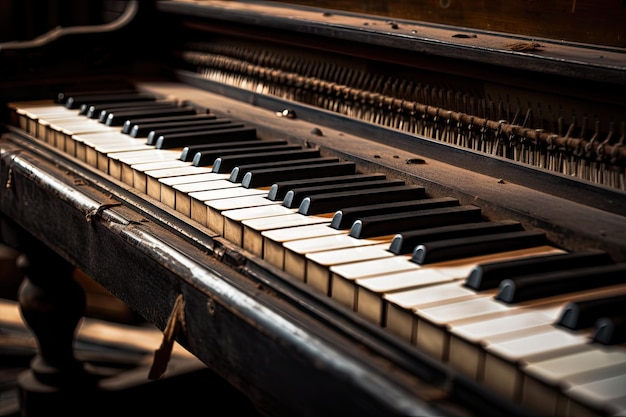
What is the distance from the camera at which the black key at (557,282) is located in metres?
1.31

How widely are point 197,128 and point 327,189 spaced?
0.76 metres

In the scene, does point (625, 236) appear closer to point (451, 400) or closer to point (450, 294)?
point (450, 294)

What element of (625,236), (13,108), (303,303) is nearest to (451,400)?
(303,303)

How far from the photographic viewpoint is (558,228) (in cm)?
159

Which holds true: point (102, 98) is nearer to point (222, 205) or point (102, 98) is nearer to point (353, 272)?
point (222, 205)

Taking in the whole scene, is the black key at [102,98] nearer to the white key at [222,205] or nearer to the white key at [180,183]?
the white key at [180,183]

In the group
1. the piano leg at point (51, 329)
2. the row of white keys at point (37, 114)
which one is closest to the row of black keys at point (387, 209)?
the row of white keys at point (37, 114)

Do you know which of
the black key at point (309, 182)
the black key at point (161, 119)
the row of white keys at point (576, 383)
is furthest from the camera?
the black key at point (161, 119)

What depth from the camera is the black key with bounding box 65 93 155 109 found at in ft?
9.67

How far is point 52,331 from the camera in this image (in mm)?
3256

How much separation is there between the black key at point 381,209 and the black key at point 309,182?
0.58 feet

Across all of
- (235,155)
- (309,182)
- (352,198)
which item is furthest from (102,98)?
(352,198)

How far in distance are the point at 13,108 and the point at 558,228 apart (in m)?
2.05

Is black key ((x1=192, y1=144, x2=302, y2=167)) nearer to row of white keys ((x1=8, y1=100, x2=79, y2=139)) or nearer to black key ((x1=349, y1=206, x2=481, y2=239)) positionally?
black key ((x1=349, y1=206, x2=481, y2=239))
